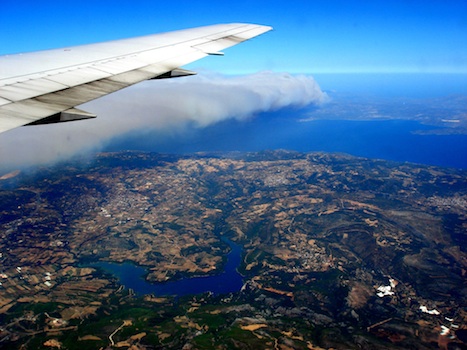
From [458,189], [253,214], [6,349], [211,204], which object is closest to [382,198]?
[458,189]

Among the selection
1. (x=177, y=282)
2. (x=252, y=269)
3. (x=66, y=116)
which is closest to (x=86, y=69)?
(x=66, y=116)

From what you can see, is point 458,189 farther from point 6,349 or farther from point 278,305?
point 6,349

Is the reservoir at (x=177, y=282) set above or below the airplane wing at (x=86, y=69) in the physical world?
below

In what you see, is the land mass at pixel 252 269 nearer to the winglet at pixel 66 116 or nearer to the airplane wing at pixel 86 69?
the airplane wing at pixel 86 69

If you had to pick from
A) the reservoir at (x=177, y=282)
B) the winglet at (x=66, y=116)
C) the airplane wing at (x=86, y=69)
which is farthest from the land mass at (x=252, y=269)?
the winglet at (x=66, y=116)

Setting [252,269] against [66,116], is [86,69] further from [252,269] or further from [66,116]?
[252,269]

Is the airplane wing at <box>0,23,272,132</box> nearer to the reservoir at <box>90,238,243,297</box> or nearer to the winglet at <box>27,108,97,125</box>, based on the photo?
the winglet at <box>27,108,97,125</box>
